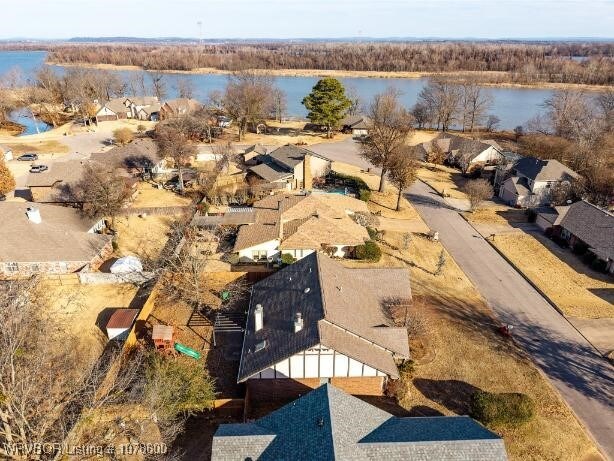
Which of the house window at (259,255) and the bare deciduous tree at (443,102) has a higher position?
the bare deciduous tree at (443,102)

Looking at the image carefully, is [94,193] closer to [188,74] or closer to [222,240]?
[222,240]

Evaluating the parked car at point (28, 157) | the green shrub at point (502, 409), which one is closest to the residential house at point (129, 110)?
the parked car at point (28, 157)

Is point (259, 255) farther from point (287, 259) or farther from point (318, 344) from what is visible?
point (318, 344)

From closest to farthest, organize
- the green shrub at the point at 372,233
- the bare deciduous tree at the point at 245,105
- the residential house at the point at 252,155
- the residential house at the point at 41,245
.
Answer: the residential house at the point at 41,245 < the green shrub at the point at 372,233 < the residential house at the point at 252,155 < the bare deciduous tree at the point at 245,105

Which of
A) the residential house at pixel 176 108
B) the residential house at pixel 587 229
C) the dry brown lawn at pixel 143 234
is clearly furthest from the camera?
the residential house at pixel 176 108

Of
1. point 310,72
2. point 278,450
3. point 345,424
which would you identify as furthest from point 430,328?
point 310,72

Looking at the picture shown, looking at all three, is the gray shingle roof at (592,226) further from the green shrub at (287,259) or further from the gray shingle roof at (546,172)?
the green shrub at (287,259)
